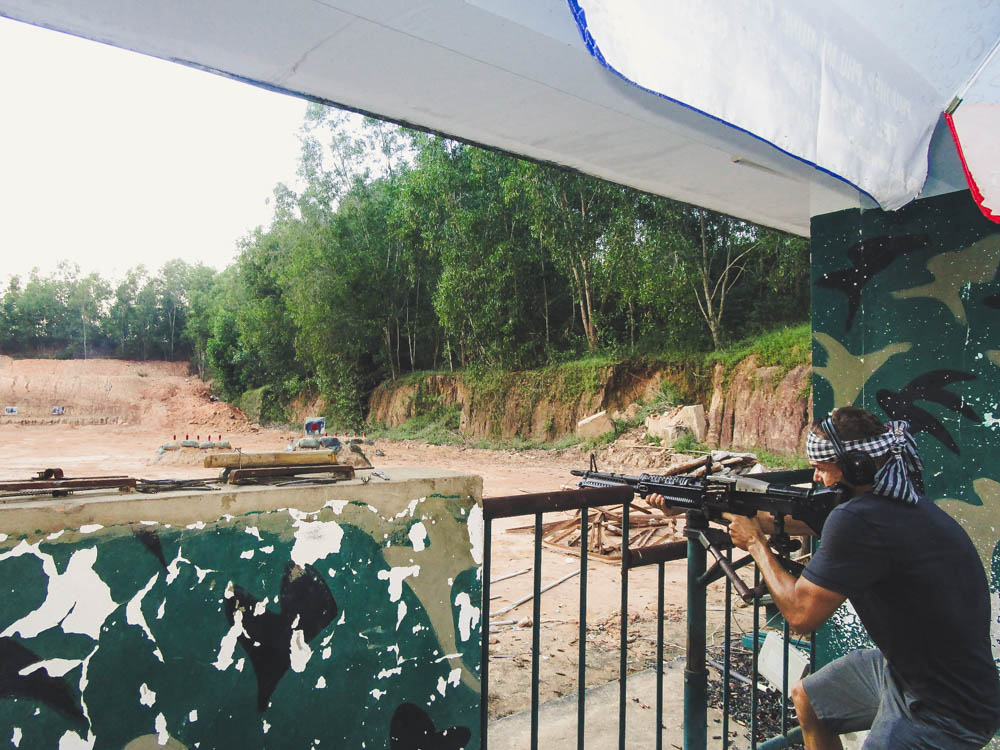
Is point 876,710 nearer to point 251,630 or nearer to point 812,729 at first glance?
point 812,729

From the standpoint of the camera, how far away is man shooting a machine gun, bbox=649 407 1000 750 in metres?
1.63

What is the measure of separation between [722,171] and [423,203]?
2167cm

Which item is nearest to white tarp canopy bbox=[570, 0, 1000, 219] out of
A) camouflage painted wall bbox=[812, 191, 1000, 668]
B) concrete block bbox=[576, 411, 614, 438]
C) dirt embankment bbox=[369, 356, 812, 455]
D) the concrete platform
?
camouflage painted wall bbox=[812, 191, 1000, 668]

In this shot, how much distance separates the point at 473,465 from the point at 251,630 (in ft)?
53.9

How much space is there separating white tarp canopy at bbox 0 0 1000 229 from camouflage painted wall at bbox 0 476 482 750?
1.34 m

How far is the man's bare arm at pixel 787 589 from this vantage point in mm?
1705

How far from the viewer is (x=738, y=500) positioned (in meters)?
2.07

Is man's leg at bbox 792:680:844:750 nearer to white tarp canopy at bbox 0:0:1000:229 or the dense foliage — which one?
white tarp canopy at bbox 0:0:1000:229

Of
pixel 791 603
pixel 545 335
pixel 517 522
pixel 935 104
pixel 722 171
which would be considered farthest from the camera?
pixel 545 335

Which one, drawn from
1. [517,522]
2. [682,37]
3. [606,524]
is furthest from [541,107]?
[517,522]

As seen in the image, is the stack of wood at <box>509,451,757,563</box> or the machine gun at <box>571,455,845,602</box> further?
the stack of wood at <box>509,451,757,563</box>

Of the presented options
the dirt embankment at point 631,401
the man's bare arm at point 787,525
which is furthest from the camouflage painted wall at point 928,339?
the dirt embankment at point 631,401

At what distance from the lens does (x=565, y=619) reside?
5.60 meters

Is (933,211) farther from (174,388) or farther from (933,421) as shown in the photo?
(174,388)
